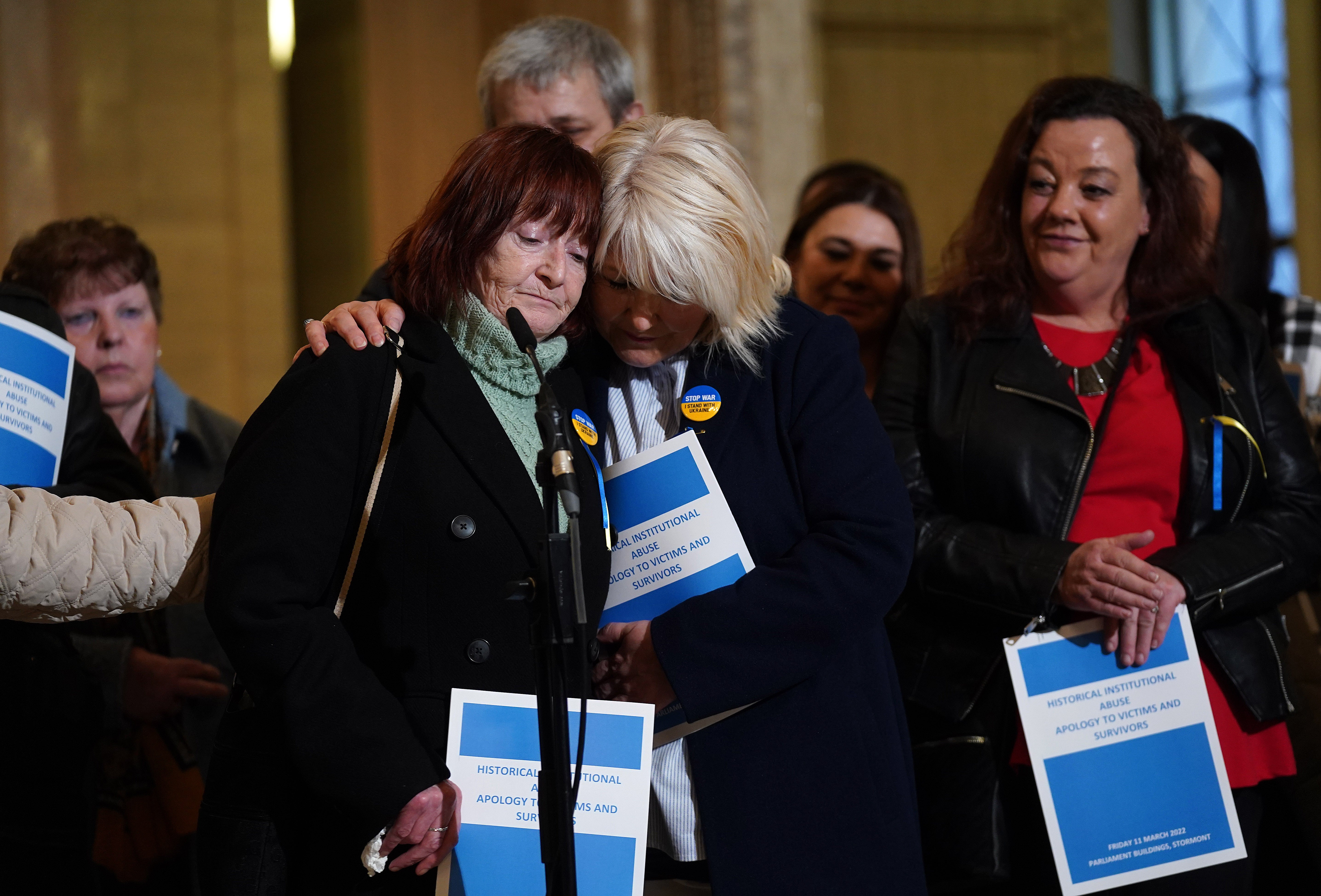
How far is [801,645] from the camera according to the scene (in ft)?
6.12

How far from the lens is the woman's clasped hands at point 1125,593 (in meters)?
2.19

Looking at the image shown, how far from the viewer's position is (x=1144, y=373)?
8.20 ft

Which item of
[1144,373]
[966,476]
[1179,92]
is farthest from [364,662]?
[1179,92]

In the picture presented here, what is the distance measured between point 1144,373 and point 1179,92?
17.1 feet

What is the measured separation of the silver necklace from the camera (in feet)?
8.14

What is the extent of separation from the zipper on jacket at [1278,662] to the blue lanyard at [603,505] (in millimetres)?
1303

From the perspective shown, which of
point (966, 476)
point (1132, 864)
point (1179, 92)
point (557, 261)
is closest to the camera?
point (557, 261)

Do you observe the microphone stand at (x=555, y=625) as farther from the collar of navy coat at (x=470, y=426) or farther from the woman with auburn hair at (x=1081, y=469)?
the woman with auburn hair at (x=1081, y=469)

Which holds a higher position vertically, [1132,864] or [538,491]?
[538,491]

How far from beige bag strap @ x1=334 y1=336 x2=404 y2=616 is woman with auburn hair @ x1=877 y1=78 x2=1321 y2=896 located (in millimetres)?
1116

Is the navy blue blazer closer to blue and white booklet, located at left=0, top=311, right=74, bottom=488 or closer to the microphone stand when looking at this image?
the microphone stand

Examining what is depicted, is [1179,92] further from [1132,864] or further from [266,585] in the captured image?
[266,585]

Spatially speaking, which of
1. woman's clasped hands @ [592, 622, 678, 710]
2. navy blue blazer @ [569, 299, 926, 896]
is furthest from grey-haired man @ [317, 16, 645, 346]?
woman's clasped hands @ [592, 622, 678, 710]

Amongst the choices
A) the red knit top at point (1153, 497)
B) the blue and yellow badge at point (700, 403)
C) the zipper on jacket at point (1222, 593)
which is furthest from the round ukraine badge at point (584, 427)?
the zipper on jacket at point (1222, 593)
